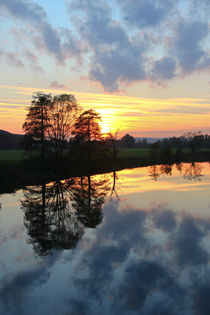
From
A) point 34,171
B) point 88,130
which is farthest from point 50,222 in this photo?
point 88,130

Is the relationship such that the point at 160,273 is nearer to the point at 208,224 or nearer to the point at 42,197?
the point at 208,224

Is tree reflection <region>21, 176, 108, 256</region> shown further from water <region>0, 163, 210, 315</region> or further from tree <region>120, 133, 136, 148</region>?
tree <region>120, 133, 136, 148</region>

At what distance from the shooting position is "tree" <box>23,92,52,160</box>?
48.5 m

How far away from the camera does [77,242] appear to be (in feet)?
47.4

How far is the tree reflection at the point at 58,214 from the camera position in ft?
48.4

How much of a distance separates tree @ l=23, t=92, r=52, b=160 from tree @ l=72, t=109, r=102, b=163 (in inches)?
357

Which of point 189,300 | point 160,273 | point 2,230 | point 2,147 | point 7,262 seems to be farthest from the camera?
point 2,147

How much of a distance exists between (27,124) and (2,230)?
3523 centimetres

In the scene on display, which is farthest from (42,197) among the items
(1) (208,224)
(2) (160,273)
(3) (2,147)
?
(3) (2,147)

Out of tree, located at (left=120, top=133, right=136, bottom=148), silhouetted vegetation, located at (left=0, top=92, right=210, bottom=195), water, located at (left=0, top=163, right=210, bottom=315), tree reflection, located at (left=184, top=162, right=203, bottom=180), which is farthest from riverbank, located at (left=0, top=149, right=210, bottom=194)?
tree, located at (left=120, top=133, right=136, bottom=148)

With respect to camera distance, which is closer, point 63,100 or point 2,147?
point 63,100

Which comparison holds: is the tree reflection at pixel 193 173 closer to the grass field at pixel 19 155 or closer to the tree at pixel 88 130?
the tree at pixel 88 130

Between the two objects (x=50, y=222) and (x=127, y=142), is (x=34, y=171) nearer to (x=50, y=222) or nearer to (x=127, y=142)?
(x=50, y=222)

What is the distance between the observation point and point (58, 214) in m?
19.7
